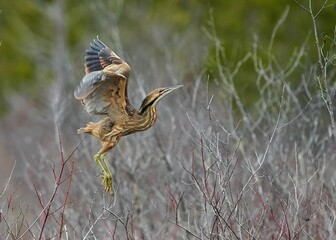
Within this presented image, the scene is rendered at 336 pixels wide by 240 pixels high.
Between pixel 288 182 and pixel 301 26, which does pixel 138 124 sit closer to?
pixel 288 182

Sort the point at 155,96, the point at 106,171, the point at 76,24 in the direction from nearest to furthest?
the point at 155,96
the point at 106,171
the point at 76,24

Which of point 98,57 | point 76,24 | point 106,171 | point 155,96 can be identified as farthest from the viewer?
point 76,24

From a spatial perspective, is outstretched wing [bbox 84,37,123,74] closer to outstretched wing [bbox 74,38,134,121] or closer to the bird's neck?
outstretched wing [bbox 74,38,134,121]

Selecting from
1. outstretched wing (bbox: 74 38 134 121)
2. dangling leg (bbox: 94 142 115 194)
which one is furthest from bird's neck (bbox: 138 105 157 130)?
dangling leg (bbox: 94 142 115 194)

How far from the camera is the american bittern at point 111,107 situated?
796cm

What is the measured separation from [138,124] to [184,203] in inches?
116

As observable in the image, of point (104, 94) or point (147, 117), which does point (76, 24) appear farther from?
point (147, 117)

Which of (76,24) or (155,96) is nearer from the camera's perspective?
(155,96)

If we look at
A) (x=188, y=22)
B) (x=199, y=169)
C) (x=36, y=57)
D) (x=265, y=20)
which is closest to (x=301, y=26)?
(x=265, y=20)

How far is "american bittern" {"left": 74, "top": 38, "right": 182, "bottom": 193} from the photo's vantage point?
7.96m

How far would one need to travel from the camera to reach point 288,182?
34.3 ft

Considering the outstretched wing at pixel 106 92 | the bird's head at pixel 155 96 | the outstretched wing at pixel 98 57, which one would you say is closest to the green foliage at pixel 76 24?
the outstretched wing at pixel 98 57

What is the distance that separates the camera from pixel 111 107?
8117 mm

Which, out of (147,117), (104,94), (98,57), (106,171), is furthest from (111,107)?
(98,57)
